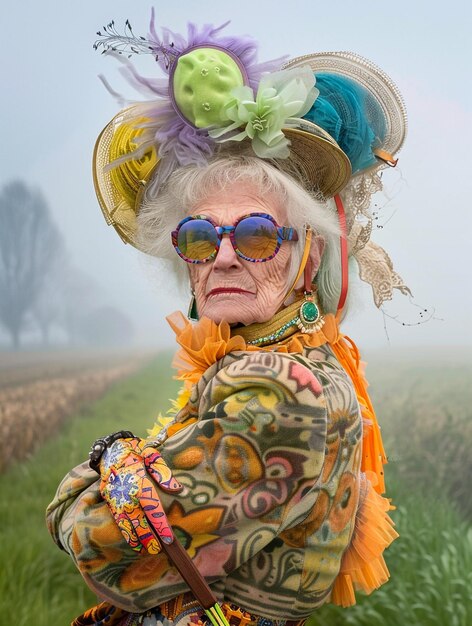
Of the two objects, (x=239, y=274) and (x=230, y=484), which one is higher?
(x=239, y=274)

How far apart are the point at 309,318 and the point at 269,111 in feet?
1.90

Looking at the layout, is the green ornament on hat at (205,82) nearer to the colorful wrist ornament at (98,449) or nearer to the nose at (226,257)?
the nose at (226,257)

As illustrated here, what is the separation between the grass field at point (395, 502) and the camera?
3.60 metres

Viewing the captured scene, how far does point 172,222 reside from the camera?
6.59 ft

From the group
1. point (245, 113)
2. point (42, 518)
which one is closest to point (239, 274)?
point (245, 113)

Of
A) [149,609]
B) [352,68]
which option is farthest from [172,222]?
[149,609]

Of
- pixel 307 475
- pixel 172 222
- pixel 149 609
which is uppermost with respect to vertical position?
pixel 172 222

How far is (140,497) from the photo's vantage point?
1.46 metres

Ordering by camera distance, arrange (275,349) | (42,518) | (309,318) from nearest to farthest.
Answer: (275,349)
(309,318)
(42,518)

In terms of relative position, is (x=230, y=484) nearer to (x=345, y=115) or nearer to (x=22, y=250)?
(x=345, y=115)

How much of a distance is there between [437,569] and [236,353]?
2645 millimetres

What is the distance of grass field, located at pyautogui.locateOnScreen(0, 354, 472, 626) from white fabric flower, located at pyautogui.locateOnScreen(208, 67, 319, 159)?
221 cm

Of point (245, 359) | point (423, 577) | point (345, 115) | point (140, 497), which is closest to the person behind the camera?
point (140, 497)

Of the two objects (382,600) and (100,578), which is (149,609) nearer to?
(100,578)
